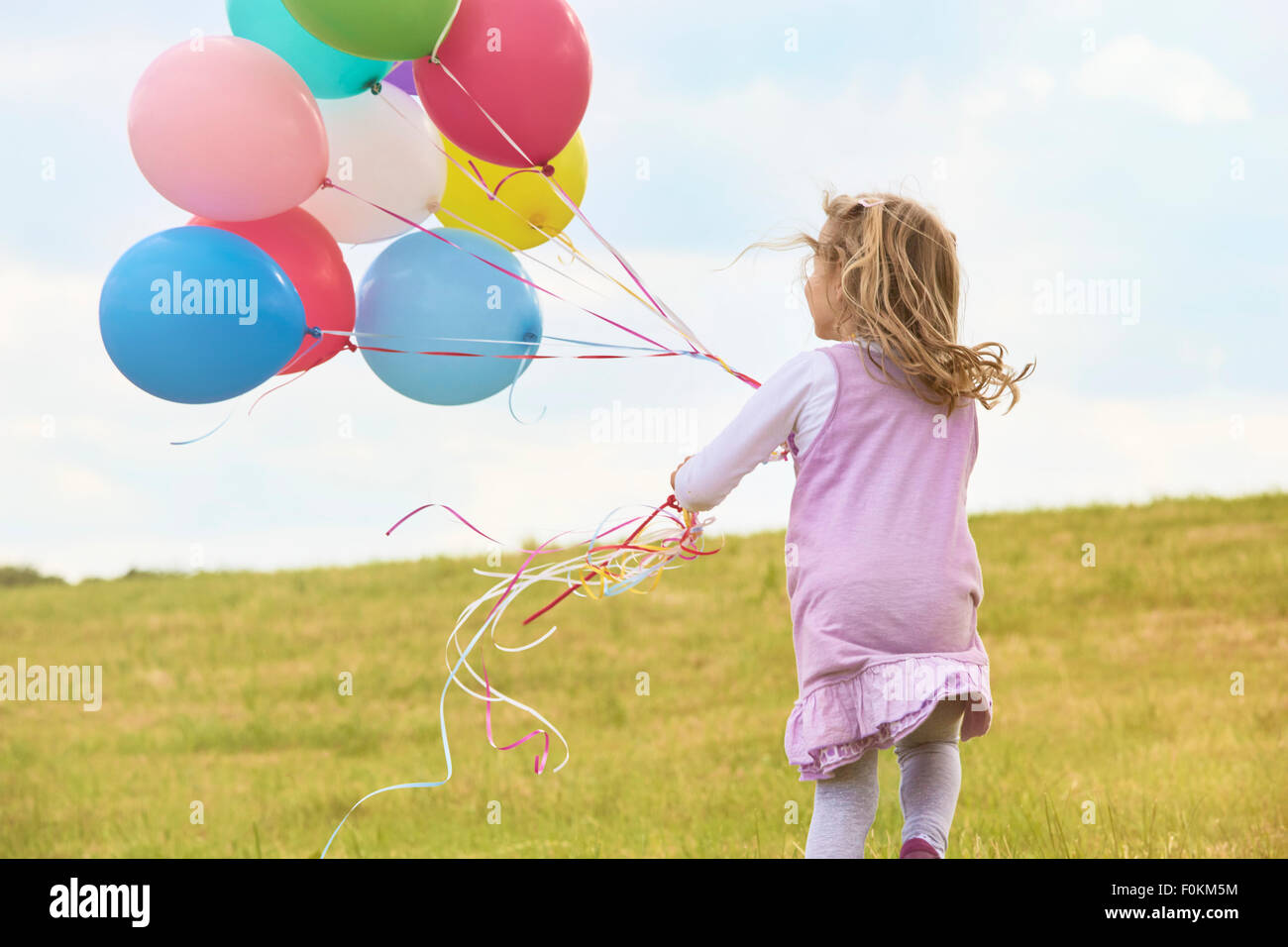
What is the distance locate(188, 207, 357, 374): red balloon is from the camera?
2859 millimetres

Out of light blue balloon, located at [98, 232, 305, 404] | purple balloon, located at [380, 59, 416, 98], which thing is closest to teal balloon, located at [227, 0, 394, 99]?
purple balloon, located at [380, 59, 416, 98]

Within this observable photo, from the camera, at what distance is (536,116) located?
2.73 meters

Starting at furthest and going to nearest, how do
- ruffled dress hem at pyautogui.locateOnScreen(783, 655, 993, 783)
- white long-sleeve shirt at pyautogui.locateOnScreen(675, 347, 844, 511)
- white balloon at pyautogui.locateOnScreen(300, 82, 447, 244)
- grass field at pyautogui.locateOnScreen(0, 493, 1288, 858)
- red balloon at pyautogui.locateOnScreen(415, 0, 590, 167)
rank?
grass field at pyautogui.locateOnScreen(0, 493, 1288, 858) → white balloon at pyautogui.locateOnScreen(300, 82, 447, 244) → red balloon at pyautogui.locateOnScreen(415, 0, 590, 167) → white long-sleeve shirt at pyautogui.locateOnScreen(675, 347, 844, 511) → ruffled dress hem at pyautogui.locateOnScreen(783, 655, 993, 783)

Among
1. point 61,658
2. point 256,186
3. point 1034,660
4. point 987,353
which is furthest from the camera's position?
point 61,658

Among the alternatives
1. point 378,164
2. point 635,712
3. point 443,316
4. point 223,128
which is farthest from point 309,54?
point 635,712

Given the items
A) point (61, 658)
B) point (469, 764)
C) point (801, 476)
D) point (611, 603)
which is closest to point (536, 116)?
point (801, 476)

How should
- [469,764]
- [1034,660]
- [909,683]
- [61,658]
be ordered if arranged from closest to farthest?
[909,683] → [469,764] → [1034,660] → [61,658]

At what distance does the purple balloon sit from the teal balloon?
18cm

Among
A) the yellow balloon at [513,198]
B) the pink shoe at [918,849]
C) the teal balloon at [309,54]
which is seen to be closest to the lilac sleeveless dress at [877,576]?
the pink shoe at [918,849]

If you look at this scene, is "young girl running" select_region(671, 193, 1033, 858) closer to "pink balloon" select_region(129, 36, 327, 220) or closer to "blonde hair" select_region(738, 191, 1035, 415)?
"blonde hair" select_region(738, 191, 1035, 415)

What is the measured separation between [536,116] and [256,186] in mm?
667

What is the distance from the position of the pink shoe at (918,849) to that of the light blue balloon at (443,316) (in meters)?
1.49
